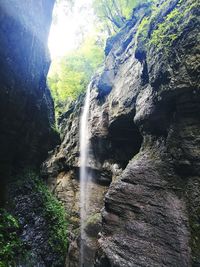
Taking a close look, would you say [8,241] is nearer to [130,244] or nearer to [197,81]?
[130,244]

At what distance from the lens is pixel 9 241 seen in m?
6.98

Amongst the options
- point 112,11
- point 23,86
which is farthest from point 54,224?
point 112,11

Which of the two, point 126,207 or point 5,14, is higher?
point 5,14

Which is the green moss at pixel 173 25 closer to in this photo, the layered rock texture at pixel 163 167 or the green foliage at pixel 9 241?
the layered rock texture at pixel 163 167

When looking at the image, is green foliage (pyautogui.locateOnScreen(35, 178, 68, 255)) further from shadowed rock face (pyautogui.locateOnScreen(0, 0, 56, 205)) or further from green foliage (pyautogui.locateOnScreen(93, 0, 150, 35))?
green foliage (pyautogui.locateOnScreen(93, 0, 150, 35))

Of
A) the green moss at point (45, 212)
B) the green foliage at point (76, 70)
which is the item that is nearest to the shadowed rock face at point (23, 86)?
the green moss at point (45, 212)

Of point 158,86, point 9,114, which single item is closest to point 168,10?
point 158,86

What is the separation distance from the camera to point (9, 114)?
26.9 ft

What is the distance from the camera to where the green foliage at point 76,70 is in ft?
66.2

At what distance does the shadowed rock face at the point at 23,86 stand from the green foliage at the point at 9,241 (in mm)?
1641

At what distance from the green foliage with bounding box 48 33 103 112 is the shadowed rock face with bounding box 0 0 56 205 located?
9.42 metres

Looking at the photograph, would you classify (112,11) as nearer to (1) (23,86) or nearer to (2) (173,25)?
(2) (173,25)

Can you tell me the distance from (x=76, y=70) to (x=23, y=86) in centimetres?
1359

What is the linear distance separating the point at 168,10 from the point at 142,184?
564 cm
